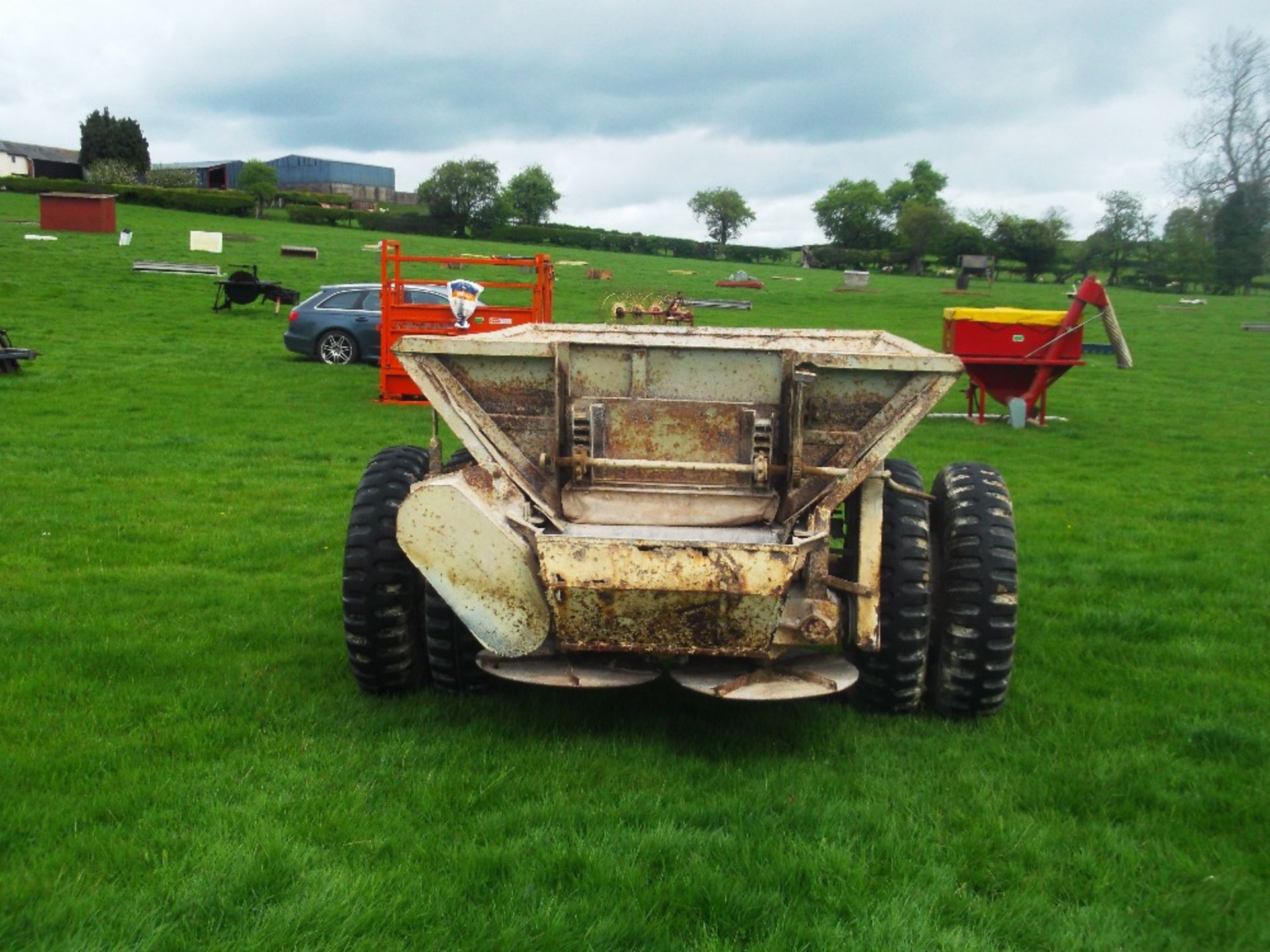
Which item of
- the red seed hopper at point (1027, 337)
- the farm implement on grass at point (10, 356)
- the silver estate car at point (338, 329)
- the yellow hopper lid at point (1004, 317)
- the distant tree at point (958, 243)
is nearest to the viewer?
the red seed hopper at point (1027, 337)

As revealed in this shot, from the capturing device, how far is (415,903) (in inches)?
128

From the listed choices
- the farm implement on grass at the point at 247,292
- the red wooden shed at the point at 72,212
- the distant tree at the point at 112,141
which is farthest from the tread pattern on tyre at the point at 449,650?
the distant tree at the point at 112,141

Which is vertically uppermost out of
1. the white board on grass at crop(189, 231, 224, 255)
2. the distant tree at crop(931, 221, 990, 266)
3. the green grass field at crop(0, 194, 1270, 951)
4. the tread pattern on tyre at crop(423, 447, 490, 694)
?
the distant tree at crop(931, 221, 990, 266)

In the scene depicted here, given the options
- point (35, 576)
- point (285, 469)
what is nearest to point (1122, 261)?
point (285, 469)

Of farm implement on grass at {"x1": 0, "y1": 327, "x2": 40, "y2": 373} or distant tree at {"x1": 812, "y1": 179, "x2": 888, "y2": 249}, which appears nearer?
farm implement on grass at {"x1": 0, "y1": 327, "x2": 40, "y2": 373}

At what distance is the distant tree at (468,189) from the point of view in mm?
73000

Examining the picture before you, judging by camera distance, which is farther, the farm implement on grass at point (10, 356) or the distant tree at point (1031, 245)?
the distant tree at point (1031, 245)

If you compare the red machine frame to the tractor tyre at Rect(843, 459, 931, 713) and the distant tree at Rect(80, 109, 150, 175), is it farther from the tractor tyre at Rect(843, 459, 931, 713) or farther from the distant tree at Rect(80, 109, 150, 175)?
the distant tree at Rect(80, 109, 150, 175)

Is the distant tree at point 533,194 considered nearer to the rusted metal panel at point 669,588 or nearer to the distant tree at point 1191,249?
the distant tree at point 1191,249

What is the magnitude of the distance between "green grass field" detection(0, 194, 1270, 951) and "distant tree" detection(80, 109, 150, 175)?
7629 centimetres

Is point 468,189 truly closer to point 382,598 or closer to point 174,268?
point 174,268

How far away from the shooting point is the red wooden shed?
38.9 m

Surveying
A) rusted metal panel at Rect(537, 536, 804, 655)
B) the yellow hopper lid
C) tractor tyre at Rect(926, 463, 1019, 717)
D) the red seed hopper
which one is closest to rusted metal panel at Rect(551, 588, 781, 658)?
rusted metal panel at Rect(537, 536, 804, 655)

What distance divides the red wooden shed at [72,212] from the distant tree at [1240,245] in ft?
154
